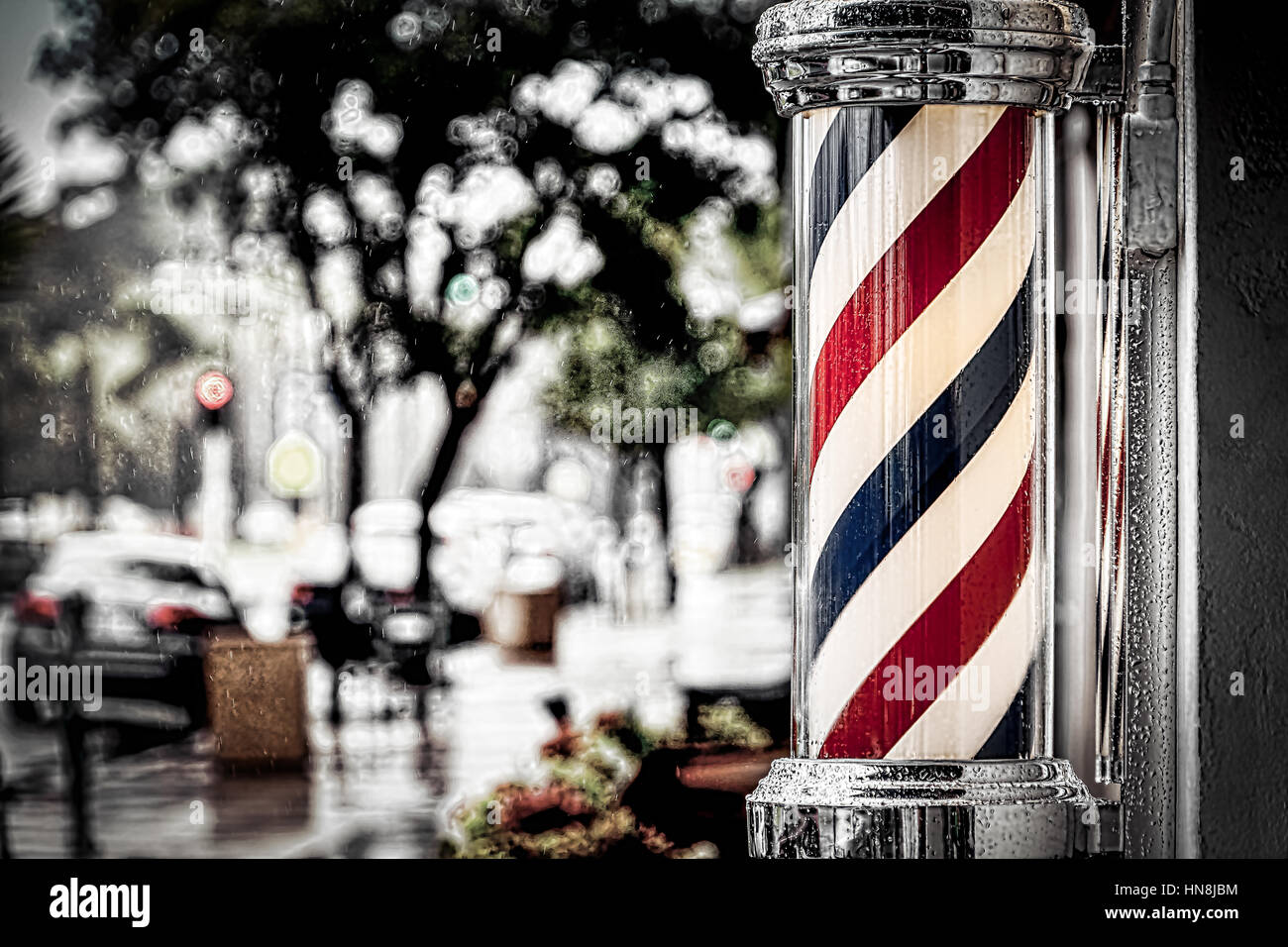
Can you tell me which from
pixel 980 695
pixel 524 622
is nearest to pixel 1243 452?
pixel 980 695

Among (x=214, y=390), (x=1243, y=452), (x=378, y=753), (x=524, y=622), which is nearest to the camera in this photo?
(x=1243, y=452)

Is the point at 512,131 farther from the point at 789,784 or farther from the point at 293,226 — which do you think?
the point at 789,784

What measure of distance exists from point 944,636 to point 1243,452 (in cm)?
74

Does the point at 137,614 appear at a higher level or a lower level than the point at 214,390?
lower

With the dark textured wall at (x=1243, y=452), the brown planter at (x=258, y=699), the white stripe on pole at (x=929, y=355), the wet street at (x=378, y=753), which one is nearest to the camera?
the white stripe on pole at (x=929, y=355)

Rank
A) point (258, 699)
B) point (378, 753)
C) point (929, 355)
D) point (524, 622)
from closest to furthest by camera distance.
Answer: point (929, 355) → point (258, 699) → point (378, 753) → point (524, 622)

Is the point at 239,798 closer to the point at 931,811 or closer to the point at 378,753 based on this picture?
the point at 378,753

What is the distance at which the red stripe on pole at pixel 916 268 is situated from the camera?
1696 mm

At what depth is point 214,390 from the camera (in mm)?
12453

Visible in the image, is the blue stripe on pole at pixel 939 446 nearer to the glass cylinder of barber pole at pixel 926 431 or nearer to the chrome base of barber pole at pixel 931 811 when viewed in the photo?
the glass cylinder of barber pole at pixel 926 431

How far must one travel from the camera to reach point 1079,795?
177cm

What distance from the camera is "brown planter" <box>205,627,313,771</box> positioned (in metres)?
13.1

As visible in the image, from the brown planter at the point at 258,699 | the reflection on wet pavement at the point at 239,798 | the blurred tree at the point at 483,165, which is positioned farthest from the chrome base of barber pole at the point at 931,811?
the brown planter at the point at 258,699

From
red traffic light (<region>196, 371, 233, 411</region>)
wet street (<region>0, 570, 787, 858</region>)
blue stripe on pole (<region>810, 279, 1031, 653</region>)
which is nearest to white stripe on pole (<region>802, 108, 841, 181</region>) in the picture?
blue stripe on pole (<region>810, 279, 1031, 653</region>)
